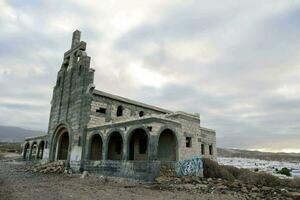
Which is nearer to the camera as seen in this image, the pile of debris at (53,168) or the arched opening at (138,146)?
the arched opening at (138,146)

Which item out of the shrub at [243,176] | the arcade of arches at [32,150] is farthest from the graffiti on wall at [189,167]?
the arcade of arches at [32,150]

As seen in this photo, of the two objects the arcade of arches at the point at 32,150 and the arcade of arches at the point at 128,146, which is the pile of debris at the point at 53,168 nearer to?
the arcade of arches at the point at 128,146

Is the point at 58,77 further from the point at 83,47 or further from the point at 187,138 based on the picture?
the point at 187,138

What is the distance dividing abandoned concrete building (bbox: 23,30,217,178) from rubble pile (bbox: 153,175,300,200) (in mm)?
1735

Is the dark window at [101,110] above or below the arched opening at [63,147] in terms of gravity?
above

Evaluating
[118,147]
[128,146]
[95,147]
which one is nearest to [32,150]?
Answer: [95,147]

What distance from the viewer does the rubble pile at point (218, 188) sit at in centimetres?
1371

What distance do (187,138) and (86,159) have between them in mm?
9828

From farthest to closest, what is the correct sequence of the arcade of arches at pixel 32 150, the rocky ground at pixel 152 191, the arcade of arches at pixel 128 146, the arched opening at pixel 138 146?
the arcade of arches at pixel 32 150 → the arched opening at pixel 138 146 → the arcade of arches at pixel 128 146 → the rocky ground at pixel 152 191

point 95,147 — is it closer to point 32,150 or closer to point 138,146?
point 138,146

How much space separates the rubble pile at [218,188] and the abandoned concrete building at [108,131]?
1735mm

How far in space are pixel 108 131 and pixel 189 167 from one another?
7.90 m

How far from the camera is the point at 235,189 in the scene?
15258 millimetres

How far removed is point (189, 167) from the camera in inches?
788
